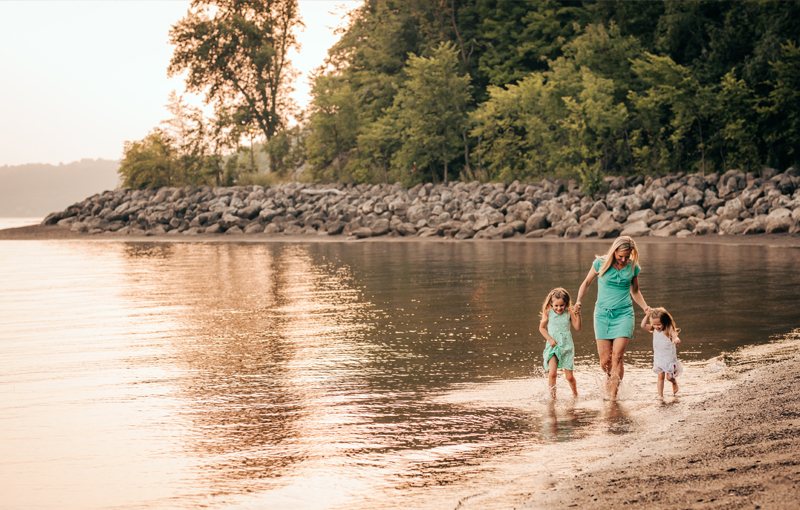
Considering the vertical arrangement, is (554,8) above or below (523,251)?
above

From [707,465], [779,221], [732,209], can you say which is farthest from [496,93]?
[707,465]

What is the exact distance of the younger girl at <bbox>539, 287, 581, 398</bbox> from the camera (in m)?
7.39

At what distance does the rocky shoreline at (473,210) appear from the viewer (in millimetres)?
32344

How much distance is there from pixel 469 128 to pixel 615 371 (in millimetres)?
43912

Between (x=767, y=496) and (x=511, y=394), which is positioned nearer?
(x=767, y=496)

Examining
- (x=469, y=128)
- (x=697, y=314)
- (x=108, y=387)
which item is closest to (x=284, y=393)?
(x=108, y=387)

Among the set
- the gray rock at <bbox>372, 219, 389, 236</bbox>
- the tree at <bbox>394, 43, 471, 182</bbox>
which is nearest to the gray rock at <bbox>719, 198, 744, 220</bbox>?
the gray rock at <bbox>372, 219, 389, 236</bbox>

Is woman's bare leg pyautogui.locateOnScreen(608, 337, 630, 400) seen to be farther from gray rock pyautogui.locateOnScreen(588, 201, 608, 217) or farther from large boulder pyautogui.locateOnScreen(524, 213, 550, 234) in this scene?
gray rock pyautogui.locateOnScreen(588, 201, 608, 217)

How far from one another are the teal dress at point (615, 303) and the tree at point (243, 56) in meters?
61.2

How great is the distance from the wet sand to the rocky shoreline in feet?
84.0

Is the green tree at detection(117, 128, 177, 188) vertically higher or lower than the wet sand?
higher

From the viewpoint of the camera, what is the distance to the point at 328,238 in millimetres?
41438

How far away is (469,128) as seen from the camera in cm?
5022

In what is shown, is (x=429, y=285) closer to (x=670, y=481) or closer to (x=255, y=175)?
(x=670, y=481)
